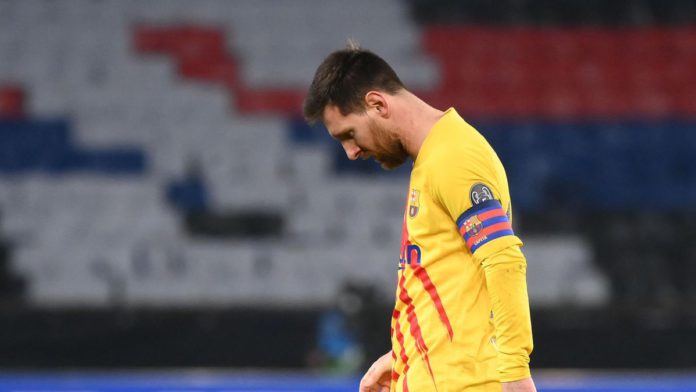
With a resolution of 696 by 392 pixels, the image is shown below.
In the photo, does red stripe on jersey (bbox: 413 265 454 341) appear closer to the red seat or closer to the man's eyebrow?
the man's eyebrow

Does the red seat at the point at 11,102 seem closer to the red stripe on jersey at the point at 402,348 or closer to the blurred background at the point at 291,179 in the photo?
the blurred background at the point at 291,179

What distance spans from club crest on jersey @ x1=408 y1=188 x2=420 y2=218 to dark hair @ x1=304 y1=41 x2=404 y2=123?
222mm

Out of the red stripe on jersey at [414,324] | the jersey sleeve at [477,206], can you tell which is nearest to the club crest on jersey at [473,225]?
the jersey sleeve at [477,206]

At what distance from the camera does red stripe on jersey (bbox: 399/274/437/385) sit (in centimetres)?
255

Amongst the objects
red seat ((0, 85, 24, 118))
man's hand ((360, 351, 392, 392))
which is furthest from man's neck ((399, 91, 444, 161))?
red seat ((0, 85, 24, 118))

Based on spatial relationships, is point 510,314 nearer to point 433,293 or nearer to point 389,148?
point 433,293

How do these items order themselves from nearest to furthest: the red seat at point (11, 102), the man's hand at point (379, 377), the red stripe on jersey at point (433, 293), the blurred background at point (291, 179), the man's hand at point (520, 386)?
the man's hand at point (520, 386)
the red stripe on jersey at point (433, 293)
the man's hand at point (379, 377)
the blurred background at point (291, 179)
the red seat at point (11, 102)

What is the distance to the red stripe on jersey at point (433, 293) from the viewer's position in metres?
2.51

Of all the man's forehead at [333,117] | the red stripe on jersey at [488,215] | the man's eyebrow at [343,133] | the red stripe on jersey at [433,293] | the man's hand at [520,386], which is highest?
the man's forehead at [333,117]

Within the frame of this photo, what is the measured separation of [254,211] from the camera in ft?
35.8

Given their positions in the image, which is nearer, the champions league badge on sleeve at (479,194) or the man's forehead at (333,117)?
the champions league badge on sleeve at (479,194)

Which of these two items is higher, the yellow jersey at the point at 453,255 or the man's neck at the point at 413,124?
the man's neck at the point at 413,124

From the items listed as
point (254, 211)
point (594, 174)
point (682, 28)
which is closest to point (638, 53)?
point (682, 28)

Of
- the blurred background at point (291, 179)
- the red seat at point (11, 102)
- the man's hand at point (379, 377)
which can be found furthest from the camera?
the red seat at point (11, 102)
